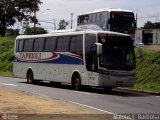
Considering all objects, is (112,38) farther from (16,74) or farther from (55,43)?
(16,74)

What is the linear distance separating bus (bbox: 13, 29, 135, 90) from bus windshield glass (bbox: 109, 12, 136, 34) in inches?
479

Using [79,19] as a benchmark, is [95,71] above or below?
below

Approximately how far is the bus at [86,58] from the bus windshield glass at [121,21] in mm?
12173

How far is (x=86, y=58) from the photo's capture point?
88.8 ft

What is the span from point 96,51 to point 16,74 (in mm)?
11823

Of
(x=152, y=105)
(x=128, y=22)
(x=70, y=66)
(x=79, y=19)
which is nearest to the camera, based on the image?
(x=152, y=105)

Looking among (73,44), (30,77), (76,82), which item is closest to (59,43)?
(73,44)

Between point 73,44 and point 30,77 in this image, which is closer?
point 73,44

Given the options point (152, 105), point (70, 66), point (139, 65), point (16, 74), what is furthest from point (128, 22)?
point (152, 105)

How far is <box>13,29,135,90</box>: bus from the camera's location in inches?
1027

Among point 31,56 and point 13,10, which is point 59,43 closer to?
point 31,56

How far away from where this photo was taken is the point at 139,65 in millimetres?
35375

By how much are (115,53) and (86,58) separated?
1.69m

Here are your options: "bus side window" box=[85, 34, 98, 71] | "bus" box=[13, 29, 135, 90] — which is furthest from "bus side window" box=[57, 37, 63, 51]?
"bus side window" box=[85, 34, 98, 71]
